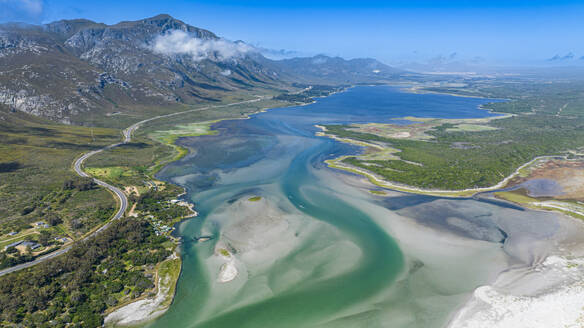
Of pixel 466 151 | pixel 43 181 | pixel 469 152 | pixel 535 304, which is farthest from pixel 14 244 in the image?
pixel 466 151

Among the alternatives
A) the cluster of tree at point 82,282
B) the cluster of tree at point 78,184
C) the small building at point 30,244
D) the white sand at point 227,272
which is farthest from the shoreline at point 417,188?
the small building at point 30,244

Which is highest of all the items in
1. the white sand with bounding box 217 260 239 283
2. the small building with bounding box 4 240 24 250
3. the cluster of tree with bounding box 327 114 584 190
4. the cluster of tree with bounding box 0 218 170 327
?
the cluster of tree with bounding box 327 114 584 190

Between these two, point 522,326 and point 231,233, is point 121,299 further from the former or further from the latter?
point 522,326

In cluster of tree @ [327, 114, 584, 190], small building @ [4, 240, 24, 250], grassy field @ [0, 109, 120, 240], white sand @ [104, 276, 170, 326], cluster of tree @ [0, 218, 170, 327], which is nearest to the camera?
cluster of tree @ [0, 218, 170, 327]

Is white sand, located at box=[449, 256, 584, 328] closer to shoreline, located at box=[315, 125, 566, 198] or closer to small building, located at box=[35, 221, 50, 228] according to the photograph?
shoreline, located at box=[315, 125, 566, 198]

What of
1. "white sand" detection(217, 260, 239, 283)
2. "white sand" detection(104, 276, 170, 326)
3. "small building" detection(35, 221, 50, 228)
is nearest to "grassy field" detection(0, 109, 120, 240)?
"small building" detection(35, 221, 50, 228)

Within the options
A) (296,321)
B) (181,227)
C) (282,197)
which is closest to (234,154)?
(282,197)
